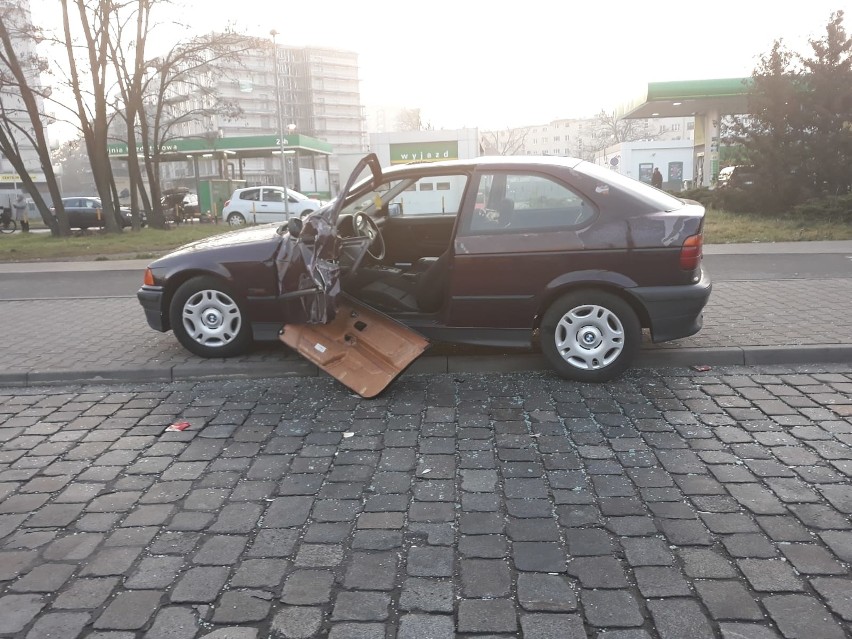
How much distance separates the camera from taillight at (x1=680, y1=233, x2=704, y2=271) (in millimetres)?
5332

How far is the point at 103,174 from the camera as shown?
80.9 ft

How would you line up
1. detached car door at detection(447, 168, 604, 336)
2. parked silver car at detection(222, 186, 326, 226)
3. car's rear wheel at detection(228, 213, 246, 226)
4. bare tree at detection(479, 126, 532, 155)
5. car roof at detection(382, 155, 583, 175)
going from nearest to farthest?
detached car door at detection(447, 168, 604, 336) < car roof at detection(382, 155, 583, 175) < parked silver car at detection(222, 186, 326, 226) < car's rear wheel at detection(228, 213, 246, 226) < bare tree at detection(479, 126, 532, 155)

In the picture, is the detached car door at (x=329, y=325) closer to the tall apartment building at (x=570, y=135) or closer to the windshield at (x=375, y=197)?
the windshield at (x=375, y=197)

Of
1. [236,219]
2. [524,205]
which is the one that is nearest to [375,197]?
[524,205]

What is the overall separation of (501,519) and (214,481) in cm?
160

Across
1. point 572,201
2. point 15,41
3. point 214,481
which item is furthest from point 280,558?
point 15,41

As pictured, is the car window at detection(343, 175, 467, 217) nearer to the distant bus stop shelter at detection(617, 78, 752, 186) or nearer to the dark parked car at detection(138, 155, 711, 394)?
the dark parked car at detection(138, 155, 711, 394)

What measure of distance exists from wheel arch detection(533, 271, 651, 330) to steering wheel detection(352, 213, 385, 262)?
161cm

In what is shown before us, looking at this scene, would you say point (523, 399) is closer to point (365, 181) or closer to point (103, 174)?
point (365, 181)

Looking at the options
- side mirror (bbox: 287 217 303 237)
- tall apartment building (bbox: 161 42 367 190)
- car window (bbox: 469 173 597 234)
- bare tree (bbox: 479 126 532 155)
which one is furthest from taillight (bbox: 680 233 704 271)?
tall apartment building (bbox: 161 42 367 190)

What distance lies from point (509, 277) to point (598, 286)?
68cm

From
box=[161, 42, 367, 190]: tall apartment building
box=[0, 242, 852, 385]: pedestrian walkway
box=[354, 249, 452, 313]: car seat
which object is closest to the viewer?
box=[354, 249, 452, 313]: car seat

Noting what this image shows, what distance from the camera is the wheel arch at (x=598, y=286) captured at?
5.40 metres

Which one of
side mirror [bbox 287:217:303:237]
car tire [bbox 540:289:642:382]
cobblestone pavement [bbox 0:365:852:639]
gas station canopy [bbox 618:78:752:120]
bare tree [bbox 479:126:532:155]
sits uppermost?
bare tree [bbox 479:126:532:155]
